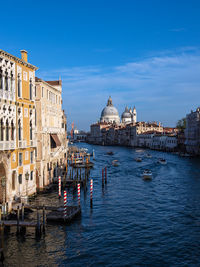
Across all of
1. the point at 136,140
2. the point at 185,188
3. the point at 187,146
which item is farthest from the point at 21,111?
the point at 136,140

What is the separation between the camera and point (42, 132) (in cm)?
2686

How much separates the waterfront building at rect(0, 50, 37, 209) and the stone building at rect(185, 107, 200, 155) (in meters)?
59.8

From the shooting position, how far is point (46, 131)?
92.8ft

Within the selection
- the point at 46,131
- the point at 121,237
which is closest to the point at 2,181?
the point at 121,237

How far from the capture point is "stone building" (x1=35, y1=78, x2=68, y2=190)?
26.5 m

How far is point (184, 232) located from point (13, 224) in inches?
382

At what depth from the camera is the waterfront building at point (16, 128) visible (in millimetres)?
18891

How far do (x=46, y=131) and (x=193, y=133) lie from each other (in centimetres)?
6080

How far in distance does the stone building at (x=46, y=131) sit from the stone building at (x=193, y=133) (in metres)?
51.2

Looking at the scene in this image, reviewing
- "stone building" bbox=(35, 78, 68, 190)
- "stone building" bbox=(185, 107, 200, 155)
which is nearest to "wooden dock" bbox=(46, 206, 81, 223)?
"stone building" bbox=(35, 78, 68, 190)

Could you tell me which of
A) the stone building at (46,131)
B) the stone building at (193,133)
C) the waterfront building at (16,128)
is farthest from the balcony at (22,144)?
the stone building at (193,133)

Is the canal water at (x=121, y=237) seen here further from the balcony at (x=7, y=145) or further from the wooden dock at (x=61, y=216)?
the balcony at (x=7, y=145)

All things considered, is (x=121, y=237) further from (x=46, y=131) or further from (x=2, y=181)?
(x=46, y=131)

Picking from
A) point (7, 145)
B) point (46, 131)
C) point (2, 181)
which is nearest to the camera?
point (2, 181)
